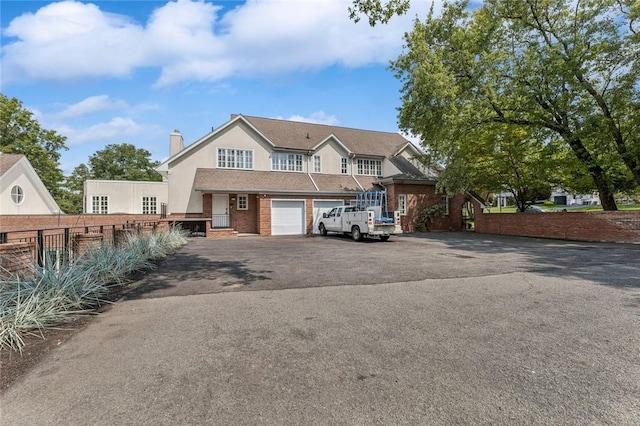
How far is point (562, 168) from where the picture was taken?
18719 mm

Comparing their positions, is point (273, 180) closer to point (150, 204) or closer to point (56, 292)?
point (150, 204)

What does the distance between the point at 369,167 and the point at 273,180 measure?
28.7 ft

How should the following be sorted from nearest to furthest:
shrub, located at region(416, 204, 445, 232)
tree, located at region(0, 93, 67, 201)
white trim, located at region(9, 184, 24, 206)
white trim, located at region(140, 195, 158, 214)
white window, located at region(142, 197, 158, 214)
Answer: white trim, located at region(9, 184, 24, 206) → shrub, located at region(416, 204, 445, 232) → white trim, located at region(140, 195, 158, 214) → white window, located at region(142, 197, 158, 214) → tree, located at region(0, 93, 67, 201)

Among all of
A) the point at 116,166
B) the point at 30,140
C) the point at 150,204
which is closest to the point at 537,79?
the point at 150,204

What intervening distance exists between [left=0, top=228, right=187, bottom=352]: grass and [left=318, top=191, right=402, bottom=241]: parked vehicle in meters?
11.0

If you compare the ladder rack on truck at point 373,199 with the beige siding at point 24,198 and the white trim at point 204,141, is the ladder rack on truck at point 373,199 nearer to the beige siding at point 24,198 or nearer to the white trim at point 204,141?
the white trim at point 204,141

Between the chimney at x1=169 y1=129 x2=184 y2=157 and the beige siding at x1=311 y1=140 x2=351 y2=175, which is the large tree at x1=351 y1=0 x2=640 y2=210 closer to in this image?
the beige siding at x1=311 y1=140 x2=351 y2=175

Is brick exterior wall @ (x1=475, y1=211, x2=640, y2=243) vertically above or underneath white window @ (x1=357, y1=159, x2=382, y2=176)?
underneath

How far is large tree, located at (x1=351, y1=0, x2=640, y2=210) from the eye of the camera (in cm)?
1564

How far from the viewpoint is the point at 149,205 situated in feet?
91.6

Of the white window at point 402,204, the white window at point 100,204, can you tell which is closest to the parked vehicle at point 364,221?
the white window at point 402,204

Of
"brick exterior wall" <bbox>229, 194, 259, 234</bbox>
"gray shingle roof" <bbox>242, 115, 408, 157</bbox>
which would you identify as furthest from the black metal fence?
"gray shingle roof" <bbox>242, 115, 408, 157</bbox>

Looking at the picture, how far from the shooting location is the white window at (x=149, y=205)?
1086 inches

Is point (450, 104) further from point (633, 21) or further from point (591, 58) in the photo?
point (633, 21)
